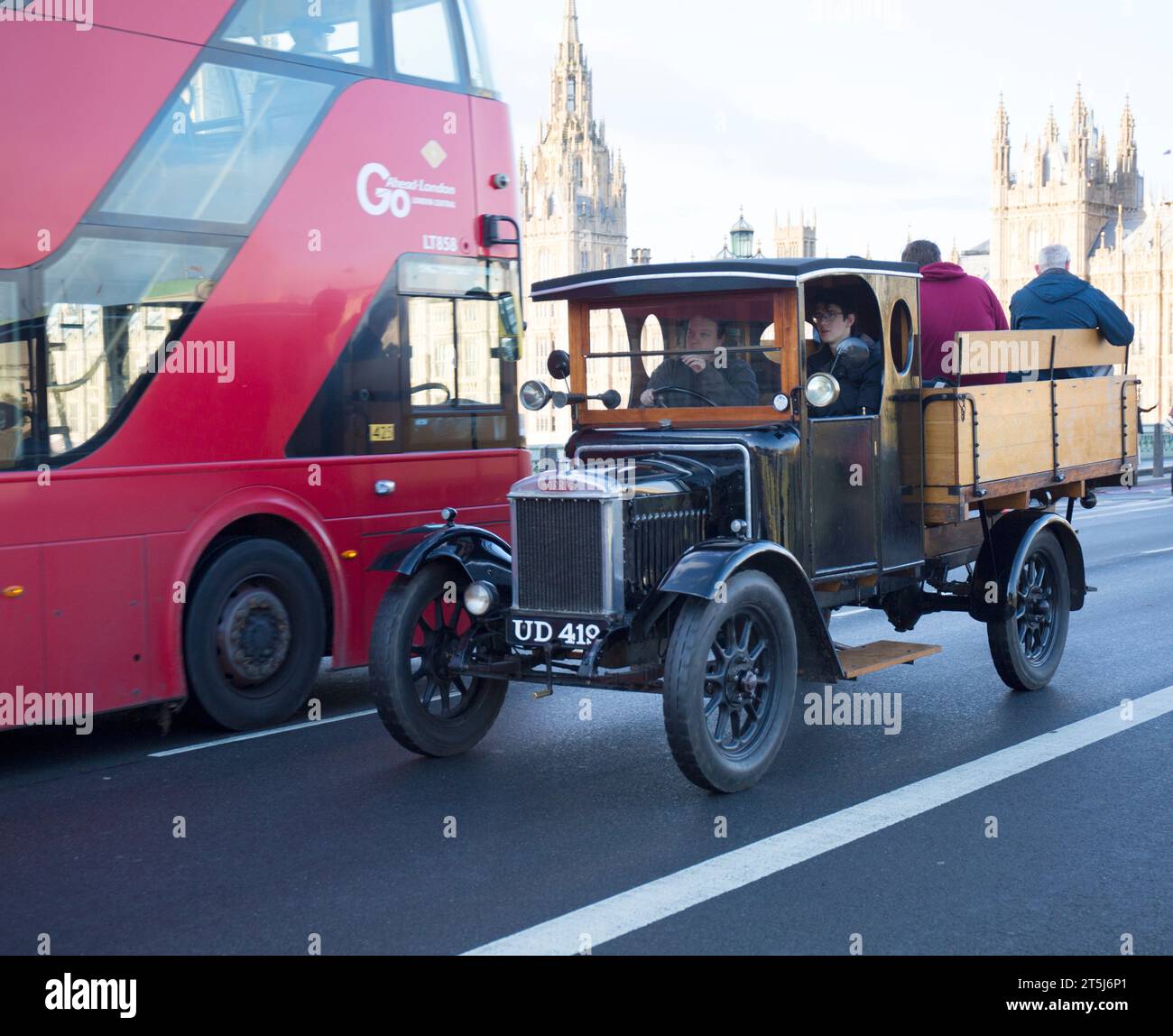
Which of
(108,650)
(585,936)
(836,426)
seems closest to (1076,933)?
(585,936)

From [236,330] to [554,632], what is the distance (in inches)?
109

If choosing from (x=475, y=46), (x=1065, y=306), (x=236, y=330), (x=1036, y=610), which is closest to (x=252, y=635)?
(x=236, y=330)

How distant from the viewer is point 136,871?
5.37 meters

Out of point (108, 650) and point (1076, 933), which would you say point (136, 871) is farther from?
point (1076, 933)

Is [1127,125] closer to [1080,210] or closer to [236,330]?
[1080,210]

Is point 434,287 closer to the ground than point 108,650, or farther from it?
farther from it

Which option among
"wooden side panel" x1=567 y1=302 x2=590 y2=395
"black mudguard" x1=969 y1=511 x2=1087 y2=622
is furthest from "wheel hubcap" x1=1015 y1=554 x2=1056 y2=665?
"wooden side panel" x1=567 y1=302 x2=590 y2=395

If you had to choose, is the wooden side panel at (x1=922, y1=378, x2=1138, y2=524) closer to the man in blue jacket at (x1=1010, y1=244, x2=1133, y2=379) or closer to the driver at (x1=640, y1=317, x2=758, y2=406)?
the man in blue jacket at (x1=1010, y1=244, x2=1133, y2=379)

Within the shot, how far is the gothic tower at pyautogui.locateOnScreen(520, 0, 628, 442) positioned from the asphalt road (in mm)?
141272

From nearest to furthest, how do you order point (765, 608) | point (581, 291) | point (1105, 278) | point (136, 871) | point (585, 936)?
point (585, 936), point (136, 871), point (765, 608), point (581, 291), point (1105, 278)

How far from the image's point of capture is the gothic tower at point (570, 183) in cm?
14962

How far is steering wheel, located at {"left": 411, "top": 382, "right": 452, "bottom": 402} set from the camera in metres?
9.02

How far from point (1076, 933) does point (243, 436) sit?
5.12 metres

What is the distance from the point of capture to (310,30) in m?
8.30
